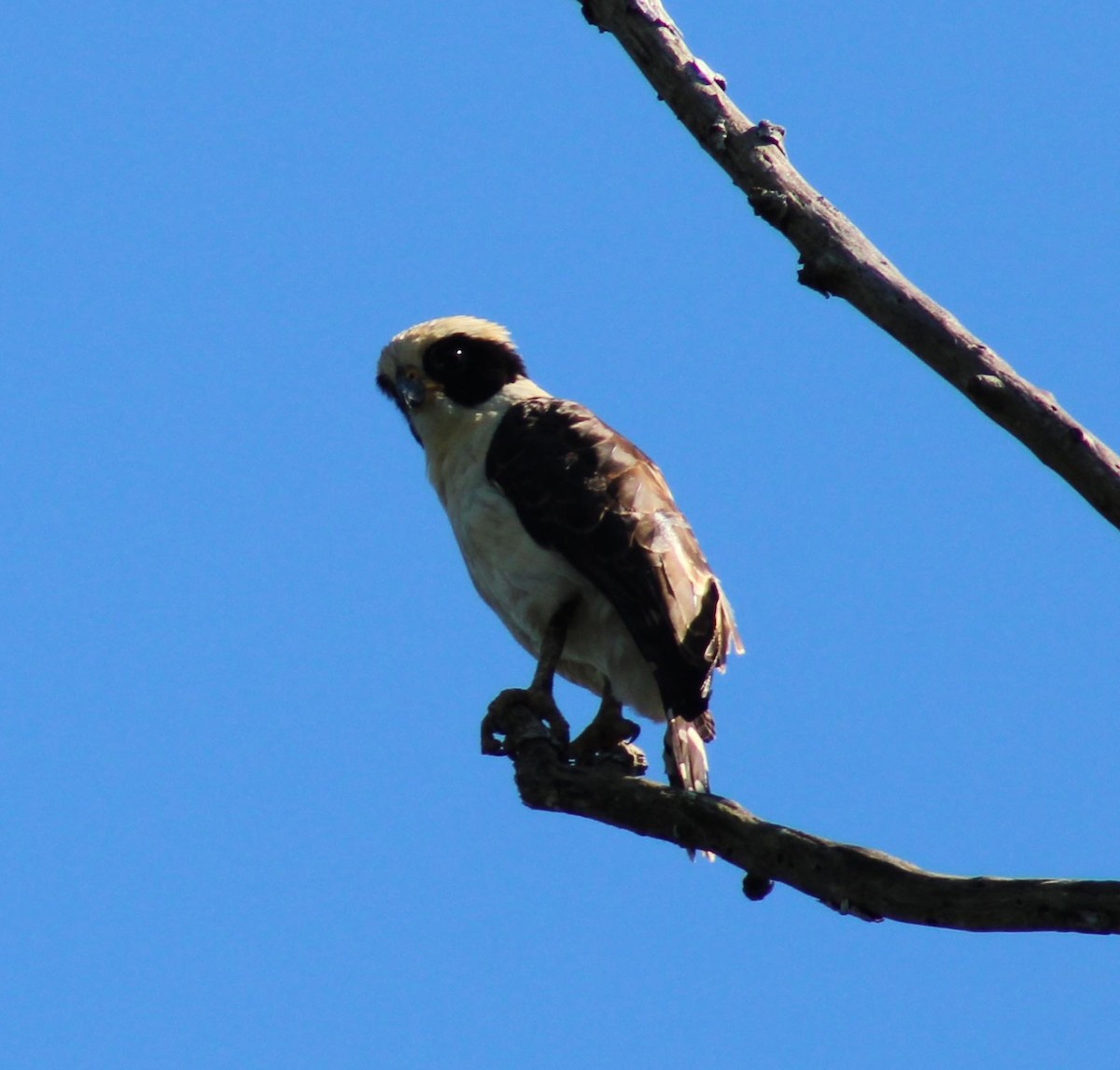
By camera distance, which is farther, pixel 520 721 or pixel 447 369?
pixel 447 369

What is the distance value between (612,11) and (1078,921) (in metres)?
3.40

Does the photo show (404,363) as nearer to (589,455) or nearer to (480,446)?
(480,446)

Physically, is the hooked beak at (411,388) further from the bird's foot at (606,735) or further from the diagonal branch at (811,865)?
the diagonal branch at (811,865)

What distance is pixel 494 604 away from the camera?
8016 millimetres

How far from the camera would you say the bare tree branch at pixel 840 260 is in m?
4.82

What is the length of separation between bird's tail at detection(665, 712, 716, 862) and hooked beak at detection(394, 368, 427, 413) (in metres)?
2.55

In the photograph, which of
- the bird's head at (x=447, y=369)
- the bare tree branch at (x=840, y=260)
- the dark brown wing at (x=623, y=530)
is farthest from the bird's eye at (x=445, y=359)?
the bare tree branch at (x=840, y=260)

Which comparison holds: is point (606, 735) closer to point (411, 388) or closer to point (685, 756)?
point (685, 756)

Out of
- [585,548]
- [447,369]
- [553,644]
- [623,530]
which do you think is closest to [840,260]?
[623,530]

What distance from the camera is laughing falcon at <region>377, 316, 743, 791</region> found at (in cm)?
689

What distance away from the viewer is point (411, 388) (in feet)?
28.6

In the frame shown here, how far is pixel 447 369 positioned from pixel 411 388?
0.21 metres

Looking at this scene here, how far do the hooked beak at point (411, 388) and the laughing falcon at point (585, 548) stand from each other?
1cm

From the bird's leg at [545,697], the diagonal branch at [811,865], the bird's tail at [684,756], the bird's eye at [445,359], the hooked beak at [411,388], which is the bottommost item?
the diagonal branch at [811,865]
